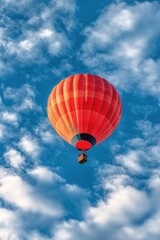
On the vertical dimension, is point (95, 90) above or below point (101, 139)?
above

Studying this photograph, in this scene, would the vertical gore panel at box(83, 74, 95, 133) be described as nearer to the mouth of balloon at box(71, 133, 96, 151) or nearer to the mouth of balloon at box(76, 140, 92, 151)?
the mouth of balloon at box(71, 133, 96, 151)

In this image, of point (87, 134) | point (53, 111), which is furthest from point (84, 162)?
point (53, 111)

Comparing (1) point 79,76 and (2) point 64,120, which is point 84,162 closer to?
(2) point 64,120

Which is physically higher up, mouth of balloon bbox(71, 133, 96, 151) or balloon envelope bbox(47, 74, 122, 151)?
balloon envelope bbox(47, 74, 122, 151)

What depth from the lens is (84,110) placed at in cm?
6078

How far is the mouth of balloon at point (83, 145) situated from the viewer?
60.4 m

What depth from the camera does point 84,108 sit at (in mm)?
60875

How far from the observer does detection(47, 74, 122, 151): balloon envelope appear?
199ft

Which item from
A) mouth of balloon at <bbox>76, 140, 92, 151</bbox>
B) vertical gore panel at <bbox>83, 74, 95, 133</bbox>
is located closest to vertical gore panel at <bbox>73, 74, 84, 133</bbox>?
vertical gore panel at <bbox>83, 74, 95, 133</bbox>

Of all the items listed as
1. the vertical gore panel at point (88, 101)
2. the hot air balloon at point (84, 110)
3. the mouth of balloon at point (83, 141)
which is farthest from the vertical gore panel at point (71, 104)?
the vertical gore panel at point (88, 101)

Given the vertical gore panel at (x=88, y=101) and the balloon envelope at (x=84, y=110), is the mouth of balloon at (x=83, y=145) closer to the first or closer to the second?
the balloon envelope at (x=84, y=110)

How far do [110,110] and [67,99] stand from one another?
4.99m

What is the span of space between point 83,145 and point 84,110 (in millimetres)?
3874

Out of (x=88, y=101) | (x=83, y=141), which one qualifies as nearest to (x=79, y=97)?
(x=88, y=101)
